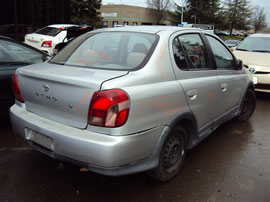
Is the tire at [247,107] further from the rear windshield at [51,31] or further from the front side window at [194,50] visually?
the rear windshield at [51,31]

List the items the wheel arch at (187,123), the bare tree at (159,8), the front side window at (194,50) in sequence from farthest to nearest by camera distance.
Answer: the bare tree at (159,8), the front side window at (194,50), the wheel arch at (187,123)

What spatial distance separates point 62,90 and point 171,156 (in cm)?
134

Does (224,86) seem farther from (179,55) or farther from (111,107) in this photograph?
(111,107)

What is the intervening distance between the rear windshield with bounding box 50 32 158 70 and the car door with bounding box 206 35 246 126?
1228mm

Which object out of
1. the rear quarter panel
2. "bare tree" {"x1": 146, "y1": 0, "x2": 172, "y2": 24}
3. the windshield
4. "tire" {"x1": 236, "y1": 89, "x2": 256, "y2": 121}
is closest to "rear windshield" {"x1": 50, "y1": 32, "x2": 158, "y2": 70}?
the rear quarter panel

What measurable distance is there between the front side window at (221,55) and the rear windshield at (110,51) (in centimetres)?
120

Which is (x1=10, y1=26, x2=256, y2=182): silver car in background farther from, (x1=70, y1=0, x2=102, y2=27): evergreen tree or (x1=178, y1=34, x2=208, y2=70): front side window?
(x1=70, y1=0, x2=102, y2=27): evergreen tree

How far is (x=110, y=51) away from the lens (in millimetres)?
2936

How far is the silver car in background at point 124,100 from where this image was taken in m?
2.24

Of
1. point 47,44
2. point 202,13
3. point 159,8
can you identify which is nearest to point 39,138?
point 47,44

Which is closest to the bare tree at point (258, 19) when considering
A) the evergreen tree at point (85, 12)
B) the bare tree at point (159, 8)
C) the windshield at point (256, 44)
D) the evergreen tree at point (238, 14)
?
the evergreen tree at point (238, 14)

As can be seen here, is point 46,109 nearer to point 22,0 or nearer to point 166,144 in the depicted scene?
point 166,144

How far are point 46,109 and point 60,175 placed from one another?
0.84 m

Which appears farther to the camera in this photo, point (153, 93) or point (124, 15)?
point (124, 15)
